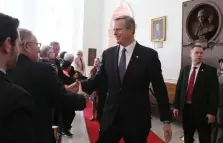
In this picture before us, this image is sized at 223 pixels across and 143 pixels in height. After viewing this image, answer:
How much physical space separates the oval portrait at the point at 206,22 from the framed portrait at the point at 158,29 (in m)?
1.25

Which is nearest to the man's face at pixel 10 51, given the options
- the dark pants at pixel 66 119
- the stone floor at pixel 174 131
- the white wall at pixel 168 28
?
the dark pants at pixel 66 119

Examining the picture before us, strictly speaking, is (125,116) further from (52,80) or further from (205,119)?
(205,119)

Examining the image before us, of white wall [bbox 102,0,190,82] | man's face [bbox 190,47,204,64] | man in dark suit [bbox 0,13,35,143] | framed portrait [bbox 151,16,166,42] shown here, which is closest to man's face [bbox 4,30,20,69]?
man in dark suit [bbox 0,13,35,143]

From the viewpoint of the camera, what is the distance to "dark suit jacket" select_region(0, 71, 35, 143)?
906 mm

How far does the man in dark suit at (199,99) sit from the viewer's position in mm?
3229

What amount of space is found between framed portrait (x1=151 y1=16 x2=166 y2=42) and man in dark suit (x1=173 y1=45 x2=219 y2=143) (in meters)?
3.70

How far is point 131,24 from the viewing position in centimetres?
239

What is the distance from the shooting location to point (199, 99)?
10.8ft

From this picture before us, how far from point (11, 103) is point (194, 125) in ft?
9.47

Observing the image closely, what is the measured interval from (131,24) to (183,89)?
62.3 inches

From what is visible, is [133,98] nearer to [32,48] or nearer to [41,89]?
[41,89]

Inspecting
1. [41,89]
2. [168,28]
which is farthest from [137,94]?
[168,28]

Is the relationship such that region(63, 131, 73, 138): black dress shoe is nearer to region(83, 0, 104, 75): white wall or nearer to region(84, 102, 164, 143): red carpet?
region(84, 102, 164, 143): red carpet

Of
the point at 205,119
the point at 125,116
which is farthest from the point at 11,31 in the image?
the point at 205,119
